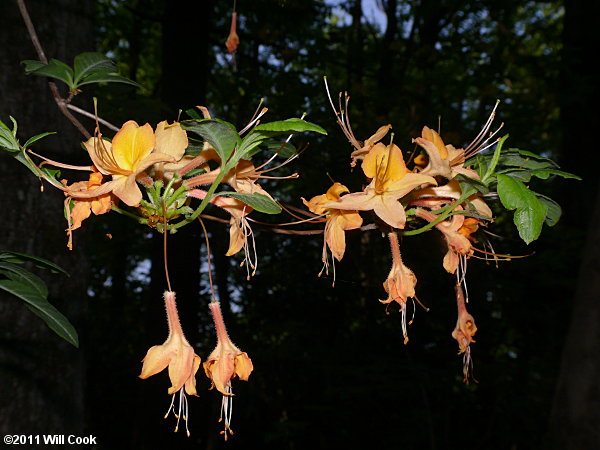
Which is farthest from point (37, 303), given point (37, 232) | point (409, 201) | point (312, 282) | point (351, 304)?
point (351, 304)

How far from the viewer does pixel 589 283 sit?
8.55 ft

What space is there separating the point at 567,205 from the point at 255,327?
3.01m

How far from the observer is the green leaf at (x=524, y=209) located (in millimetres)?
746

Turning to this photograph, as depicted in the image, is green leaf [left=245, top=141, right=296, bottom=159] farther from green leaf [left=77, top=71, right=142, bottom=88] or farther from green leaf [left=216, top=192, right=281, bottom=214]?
green leaf [left=77, top=71, right=142, bottom=88]

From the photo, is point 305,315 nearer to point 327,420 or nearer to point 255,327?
point 255,327

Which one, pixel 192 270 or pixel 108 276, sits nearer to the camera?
pixel 192 270

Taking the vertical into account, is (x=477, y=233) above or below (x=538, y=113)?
below

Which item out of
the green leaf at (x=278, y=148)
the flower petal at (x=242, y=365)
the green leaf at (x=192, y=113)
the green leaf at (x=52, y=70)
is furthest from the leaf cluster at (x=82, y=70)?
the flower petal at (x=242, y=365)

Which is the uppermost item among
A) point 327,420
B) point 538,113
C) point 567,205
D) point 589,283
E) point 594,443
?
point 538,113

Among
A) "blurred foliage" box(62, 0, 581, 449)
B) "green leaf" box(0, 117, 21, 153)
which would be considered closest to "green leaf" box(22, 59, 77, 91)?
"green leaf" box(0, 117, 21, 153)

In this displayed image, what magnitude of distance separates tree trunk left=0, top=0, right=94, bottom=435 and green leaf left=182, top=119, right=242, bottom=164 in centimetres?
130

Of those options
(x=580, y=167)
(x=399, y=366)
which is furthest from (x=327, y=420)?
(x=580, y=167)

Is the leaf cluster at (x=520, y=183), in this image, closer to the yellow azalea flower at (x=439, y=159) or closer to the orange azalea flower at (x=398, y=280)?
the yellow azalea flower at (x=439, y=159)

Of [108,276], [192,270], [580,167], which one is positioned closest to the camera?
[192,270]
